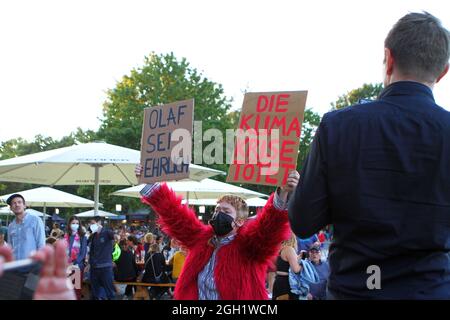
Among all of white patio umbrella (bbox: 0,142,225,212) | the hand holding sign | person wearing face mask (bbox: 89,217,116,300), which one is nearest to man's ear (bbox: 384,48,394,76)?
the hand holding sign

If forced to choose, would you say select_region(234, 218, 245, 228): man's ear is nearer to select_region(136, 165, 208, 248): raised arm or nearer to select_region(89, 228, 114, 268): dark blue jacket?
select_region(136, 165, 208, 248): raised arm

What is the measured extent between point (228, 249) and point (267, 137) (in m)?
0.92

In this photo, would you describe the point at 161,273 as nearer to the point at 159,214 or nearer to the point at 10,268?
the point at 159,214

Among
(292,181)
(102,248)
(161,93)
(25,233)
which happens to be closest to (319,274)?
(25,233)

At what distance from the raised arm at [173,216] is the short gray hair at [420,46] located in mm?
3121

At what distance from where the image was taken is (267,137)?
4.97 m

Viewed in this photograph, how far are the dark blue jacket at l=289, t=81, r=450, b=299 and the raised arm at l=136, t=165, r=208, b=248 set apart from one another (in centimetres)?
301

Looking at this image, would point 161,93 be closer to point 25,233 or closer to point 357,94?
point 357,94

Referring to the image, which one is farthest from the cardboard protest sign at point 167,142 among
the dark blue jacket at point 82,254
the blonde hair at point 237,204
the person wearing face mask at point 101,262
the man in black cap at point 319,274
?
the dark blue jacket at point 82,254

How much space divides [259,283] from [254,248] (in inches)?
10.6

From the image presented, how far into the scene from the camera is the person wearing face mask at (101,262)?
1283cm

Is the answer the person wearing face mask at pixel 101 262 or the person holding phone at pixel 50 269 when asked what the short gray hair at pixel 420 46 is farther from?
the person wearing face mask at pixel 101 262

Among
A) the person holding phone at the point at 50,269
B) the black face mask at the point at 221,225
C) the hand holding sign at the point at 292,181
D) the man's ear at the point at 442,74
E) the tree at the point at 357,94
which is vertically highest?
the tree at the point at 357,94

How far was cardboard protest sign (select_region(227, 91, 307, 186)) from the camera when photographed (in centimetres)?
471
